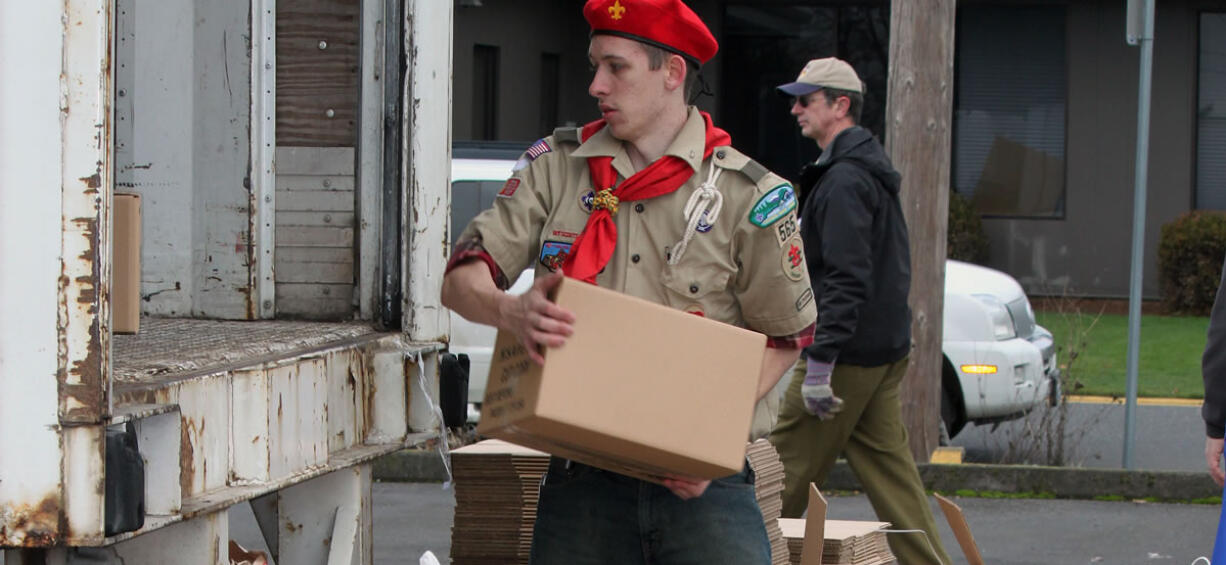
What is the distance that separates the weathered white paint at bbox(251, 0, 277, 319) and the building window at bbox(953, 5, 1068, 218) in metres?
16.7

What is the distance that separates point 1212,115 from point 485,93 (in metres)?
8.22

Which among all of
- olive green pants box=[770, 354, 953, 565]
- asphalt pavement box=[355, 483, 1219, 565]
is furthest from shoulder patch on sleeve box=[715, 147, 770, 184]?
asphalt pavement box=[355, 483, 1219, 565]

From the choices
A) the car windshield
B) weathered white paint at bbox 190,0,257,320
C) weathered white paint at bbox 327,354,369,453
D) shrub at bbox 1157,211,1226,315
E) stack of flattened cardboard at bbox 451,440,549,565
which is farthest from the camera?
shrub at bbox 1157,211,1226,315

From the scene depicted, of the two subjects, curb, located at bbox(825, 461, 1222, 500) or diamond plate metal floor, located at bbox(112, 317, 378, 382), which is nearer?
diamond plate metal floor, located at bbox(112, 317, 378, 382)

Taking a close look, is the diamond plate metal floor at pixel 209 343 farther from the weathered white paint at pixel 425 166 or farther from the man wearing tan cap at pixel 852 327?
the man wearing tan cap at pixel 852 327

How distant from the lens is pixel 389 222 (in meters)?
4.07

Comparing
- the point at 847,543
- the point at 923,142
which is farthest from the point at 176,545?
the point at 923,142

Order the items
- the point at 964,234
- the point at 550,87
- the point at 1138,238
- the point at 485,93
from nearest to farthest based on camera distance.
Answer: the point at 1138,238 → the point at 964,234 → the point at 485,93 → the point at 550,87

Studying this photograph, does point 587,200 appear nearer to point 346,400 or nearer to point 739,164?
point 739,164

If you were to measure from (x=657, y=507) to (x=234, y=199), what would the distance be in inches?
57.2

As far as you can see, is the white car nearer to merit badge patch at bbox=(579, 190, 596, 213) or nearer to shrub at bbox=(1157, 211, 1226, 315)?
merit badge patch at bbox=(579, 190, 596, 213)

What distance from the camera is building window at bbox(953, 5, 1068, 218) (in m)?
20.1

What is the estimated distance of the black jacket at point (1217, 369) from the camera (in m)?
4.54

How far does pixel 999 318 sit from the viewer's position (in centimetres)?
965
